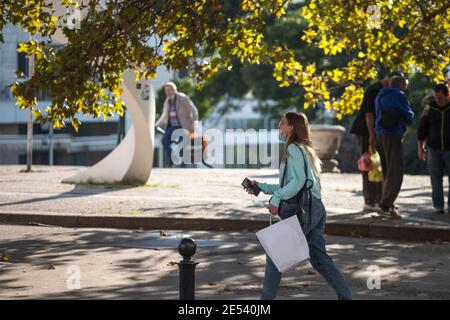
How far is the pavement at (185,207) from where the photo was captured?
14242 millimetres

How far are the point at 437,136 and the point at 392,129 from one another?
4.03ft

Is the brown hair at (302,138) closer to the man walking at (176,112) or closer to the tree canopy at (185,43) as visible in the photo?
the tree canopy at (185,43)

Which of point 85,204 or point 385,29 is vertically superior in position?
point 385,29

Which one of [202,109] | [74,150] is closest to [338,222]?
[202,109]

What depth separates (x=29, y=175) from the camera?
2358cm

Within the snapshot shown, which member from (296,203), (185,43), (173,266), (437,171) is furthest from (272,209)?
(437,171)

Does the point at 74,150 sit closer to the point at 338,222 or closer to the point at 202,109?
the point at 202,109

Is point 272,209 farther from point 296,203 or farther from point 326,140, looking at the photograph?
point 326,140

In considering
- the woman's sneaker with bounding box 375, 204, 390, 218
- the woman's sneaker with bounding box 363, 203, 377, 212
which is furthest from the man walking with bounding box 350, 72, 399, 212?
the woman's sneaker with bounding box 375, 204, 390, 218

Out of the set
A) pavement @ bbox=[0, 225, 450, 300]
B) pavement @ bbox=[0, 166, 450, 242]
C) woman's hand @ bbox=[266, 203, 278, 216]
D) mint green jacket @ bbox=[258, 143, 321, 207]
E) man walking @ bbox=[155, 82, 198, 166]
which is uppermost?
man walking @ bbox=[155, 82, 198, 166]

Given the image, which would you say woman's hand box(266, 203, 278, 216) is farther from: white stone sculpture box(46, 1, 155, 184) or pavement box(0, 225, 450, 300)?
white stone sculpture box(46, 1, 155, 184)

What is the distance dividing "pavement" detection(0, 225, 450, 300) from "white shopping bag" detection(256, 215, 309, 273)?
119cm

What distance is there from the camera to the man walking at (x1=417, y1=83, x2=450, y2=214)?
15.8 metres
